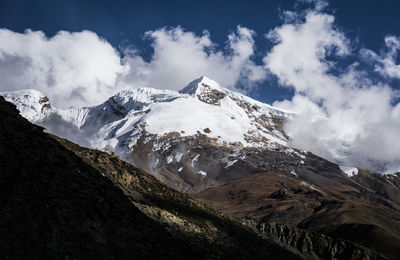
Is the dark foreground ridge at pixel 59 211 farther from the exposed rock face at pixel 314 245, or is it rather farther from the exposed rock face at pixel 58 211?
the exposed rock face at pixel 314 245

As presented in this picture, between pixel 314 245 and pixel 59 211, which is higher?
pixel 314 245

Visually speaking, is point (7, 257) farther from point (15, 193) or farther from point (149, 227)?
point (149, 227)

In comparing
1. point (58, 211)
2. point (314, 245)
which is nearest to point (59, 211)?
point (58, 211)

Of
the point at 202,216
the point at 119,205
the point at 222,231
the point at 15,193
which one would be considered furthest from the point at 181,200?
the point at 15,193

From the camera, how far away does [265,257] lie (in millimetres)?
59156

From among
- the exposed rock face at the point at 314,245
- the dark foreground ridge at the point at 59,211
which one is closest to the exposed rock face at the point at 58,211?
the dark foreground ridge at the point at 59,211

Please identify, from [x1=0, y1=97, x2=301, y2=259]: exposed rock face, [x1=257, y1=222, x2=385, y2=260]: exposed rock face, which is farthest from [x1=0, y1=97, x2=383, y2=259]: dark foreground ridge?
[x1=257, y1=222, x2=385, y2=260]: exposed rock face

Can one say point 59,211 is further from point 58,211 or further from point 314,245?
point 314,245

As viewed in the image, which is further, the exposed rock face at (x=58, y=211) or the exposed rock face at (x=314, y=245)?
the exposed rock face at (x=314, y=245)

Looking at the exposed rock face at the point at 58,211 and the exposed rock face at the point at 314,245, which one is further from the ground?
the exposed rock face at the point at 314,245

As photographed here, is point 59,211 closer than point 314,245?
Yes

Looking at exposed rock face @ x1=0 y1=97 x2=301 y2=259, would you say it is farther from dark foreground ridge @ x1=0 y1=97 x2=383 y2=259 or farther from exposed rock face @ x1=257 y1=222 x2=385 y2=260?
exposed rock face @ x1=257 y1=222 x2=385 y2=260

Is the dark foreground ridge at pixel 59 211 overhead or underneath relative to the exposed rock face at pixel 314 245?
underneath

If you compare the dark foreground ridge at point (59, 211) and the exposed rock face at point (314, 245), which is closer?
the dark foreground ridge at point (59, 211)
